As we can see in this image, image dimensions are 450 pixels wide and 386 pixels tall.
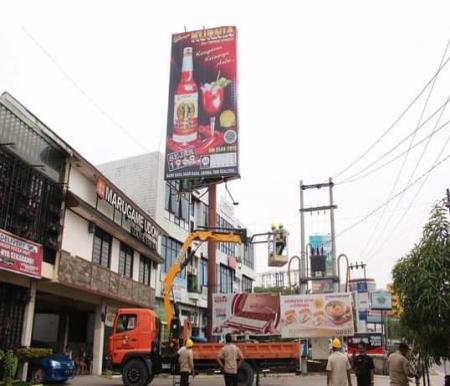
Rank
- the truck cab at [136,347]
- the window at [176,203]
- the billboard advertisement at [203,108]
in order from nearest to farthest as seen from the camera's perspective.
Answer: the truck cab at [136,347] < the billboard advertisement at [203,108] < the window at [176,203]

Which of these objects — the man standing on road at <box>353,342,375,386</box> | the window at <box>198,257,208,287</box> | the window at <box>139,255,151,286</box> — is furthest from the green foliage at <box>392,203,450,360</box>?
the window at <box>198,257,208,287</box>

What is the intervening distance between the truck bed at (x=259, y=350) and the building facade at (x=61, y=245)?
238 inches

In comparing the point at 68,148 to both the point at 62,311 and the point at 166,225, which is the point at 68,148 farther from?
the point at 166,225

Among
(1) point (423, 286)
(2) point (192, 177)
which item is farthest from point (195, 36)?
(1) point (423, 286)

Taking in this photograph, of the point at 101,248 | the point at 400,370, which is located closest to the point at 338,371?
the point at 400,370

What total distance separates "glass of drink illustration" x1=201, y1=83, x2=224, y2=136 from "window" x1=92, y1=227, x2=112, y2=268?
35.4 feet

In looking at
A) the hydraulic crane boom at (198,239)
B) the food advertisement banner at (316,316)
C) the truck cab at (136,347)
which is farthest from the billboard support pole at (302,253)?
the truck cab at (136,347)

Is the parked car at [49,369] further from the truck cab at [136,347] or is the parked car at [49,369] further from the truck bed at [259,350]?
the truck bed at [259,350]

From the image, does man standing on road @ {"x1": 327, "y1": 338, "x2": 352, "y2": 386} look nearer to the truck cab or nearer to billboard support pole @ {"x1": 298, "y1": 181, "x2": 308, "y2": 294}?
the truck cab

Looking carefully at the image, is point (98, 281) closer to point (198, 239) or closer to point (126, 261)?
point (198, 239)

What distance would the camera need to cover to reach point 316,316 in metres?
24.8

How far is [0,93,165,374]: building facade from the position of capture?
18484mm

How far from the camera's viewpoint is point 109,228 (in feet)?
84.0

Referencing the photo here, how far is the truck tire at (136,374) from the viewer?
19.1m
